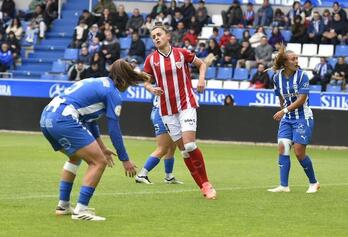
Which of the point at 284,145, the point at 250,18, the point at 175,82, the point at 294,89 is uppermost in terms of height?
the point at 175,82

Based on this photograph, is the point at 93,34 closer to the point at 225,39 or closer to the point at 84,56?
the point at 84,56

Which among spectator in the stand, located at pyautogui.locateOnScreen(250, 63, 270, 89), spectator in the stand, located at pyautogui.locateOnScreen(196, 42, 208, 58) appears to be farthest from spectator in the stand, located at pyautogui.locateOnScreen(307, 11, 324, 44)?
spectator in the stand, located at pyautogui.locateOnScreen(196, 42, 208, 58)

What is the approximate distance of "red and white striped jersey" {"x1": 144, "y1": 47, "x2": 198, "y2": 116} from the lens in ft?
45.3

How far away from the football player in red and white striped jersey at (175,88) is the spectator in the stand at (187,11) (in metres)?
20.4

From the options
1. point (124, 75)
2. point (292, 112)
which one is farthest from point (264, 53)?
point (124, 75)

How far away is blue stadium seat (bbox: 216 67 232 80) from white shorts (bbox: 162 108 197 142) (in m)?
18.1

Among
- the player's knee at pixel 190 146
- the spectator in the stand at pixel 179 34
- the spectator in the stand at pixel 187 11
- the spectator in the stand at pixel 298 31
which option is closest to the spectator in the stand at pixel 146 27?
the spectator in the stand at pixel 187 11

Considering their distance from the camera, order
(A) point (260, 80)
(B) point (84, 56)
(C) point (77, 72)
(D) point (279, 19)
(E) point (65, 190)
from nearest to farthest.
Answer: (E) point (65, 190) → (A) point (260, 80) → (C) point (77, 72) → (D) point (279, 19) → (B) point (84, 56)

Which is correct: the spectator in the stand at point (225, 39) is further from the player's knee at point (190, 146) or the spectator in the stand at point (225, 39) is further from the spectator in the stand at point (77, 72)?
the player's knee at point (190, 146)

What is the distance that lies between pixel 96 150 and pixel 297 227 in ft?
7.58

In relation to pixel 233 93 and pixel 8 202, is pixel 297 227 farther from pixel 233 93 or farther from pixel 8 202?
pixel 233 93

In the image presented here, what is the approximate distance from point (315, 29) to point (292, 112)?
17975 millimetres

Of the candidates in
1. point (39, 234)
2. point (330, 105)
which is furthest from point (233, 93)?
point (39, 234)

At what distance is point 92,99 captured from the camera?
10.7 m
